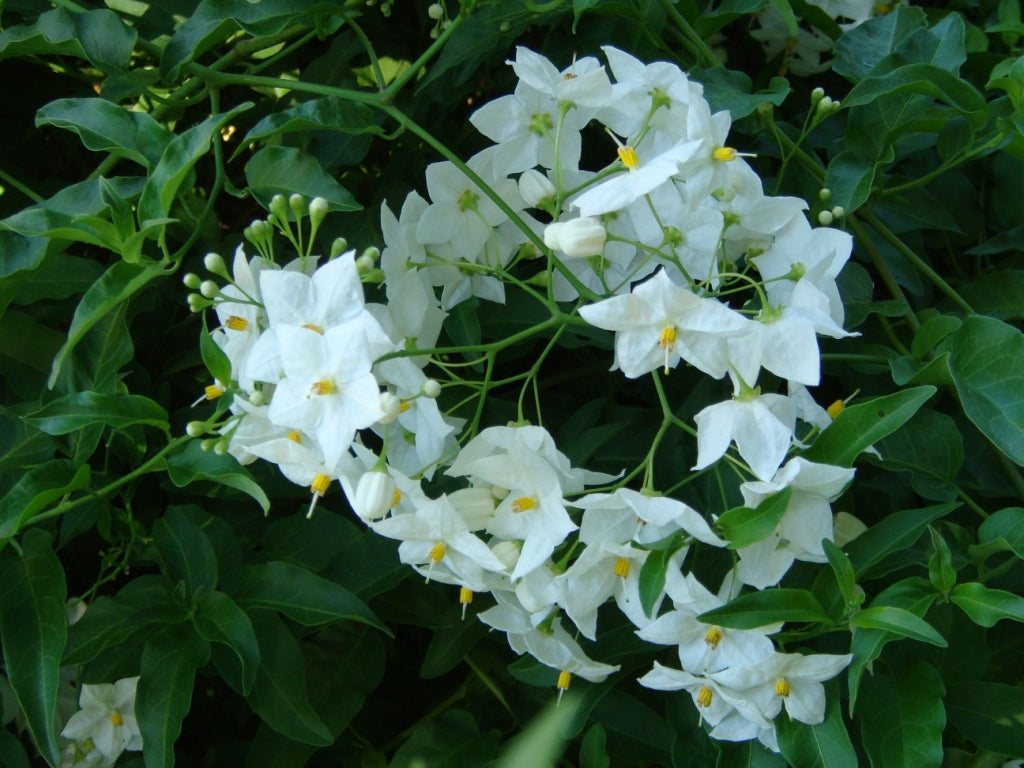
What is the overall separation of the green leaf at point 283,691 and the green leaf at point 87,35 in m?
0.58

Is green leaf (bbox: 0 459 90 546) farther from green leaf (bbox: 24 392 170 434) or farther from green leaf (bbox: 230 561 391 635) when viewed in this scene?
green leaf (bbox: 230 561 391 635)

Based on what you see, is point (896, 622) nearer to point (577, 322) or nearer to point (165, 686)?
point (577, 322)

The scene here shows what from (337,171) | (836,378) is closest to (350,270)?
(337,171)

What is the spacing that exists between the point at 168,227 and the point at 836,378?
0.82 metres

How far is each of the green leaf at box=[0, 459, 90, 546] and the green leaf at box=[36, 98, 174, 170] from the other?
29 cm

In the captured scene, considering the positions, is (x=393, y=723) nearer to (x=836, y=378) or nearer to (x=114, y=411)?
(x=114, y=411)

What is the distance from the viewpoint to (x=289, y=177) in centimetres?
90

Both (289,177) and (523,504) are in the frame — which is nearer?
(523,504)

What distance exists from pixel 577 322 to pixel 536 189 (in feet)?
0.45

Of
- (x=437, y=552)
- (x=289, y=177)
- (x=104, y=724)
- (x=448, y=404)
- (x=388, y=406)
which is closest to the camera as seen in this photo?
(x=388, y=406)

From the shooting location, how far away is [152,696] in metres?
0.95

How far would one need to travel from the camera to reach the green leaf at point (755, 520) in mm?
727

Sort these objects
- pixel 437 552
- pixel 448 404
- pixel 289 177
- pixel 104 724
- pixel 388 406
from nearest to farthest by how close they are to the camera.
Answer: pixel 388 406 → pixel 437 552 → pixel 289 177 → pixel 448 404 → pixel 104 724

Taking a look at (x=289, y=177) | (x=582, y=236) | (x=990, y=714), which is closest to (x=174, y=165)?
(x=289, y=177)
